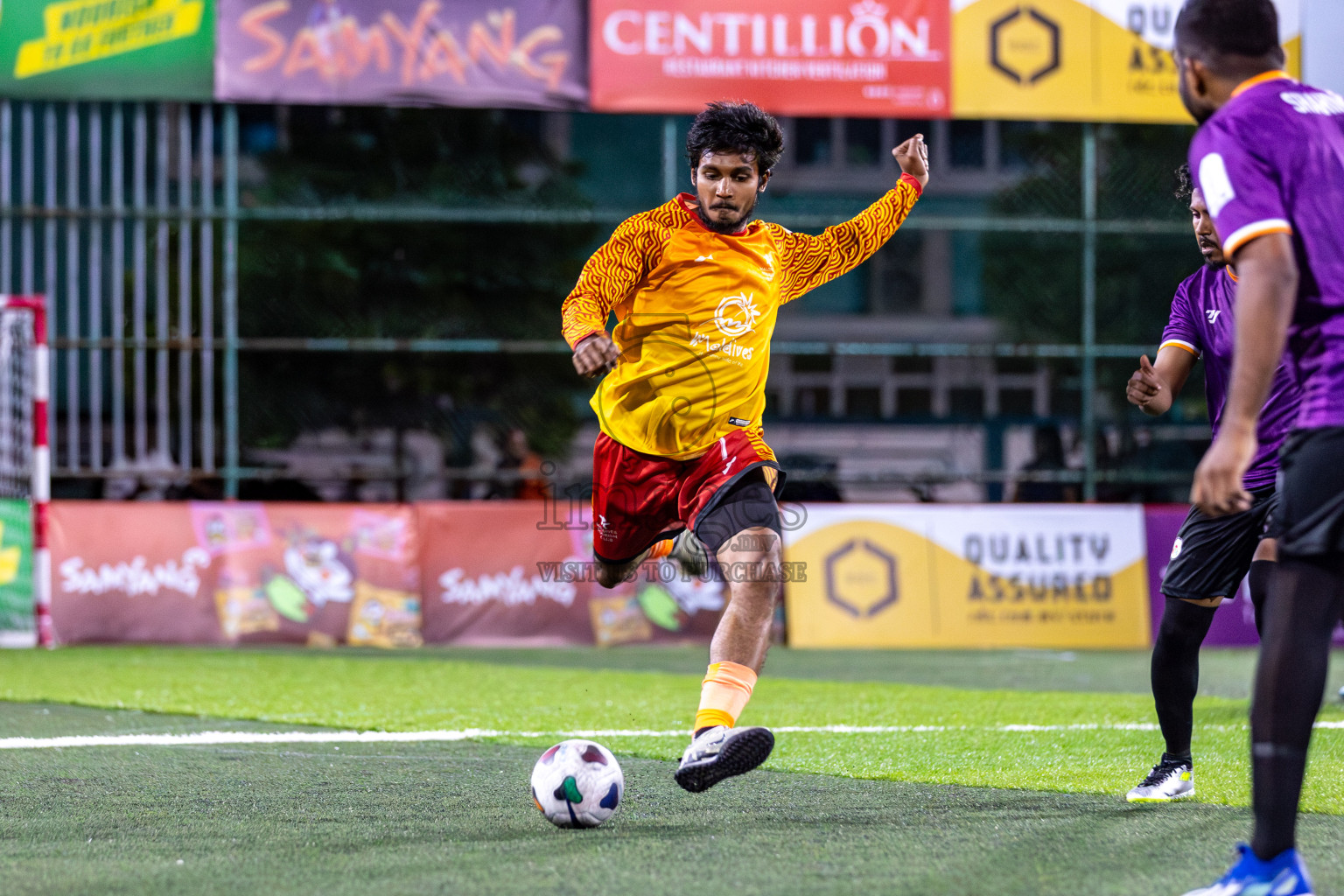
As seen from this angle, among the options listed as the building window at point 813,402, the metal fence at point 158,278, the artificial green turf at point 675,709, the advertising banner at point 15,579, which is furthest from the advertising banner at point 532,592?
the building window at point 813,402

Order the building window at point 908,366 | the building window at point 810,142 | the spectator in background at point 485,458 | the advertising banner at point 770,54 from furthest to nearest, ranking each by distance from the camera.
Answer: the building window at point 810,142 < the building window at point 908,366 < the spectator in background at point 485,458 < the advertising banner at point 770,54

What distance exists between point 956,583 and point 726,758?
936 cm

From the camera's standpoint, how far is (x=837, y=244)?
577 cm

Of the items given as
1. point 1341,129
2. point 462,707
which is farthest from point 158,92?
point 1341,129

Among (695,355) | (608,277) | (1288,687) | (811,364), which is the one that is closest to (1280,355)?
(1288,687)

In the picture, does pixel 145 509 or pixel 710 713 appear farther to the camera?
pixel 145 509

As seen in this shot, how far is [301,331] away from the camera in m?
15.1

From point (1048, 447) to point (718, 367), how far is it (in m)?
11.1

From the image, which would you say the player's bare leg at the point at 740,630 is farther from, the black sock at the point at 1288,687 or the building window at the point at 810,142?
the building window at the point at 810,142

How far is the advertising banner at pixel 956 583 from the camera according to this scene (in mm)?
13430

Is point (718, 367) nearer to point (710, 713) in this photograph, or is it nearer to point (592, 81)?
point (710, 713)

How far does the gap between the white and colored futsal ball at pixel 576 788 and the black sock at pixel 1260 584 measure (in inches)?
80.8

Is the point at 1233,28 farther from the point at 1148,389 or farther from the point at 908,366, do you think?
the point at 908,366

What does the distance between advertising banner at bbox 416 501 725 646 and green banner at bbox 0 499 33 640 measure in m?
3.17
